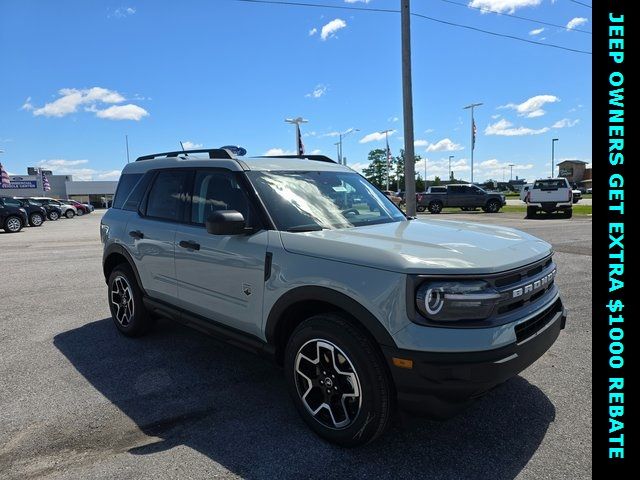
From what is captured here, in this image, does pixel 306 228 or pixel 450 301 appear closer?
pixel 450 301

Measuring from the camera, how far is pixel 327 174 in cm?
412

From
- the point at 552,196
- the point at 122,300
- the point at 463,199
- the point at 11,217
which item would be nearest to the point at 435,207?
the point at 463,199

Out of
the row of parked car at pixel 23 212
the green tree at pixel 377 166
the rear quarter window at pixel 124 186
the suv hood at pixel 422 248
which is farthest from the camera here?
the green tree at pixel 377 166

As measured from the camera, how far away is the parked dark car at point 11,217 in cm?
2119

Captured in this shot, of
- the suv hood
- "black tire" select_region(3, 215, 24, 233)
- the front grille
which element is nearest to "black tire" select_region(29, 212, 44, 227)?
"black tire" select_region(3, 215, 24, 233)

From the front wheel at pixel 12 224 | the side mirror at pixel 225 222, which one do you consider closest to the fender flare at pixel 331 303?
the side mirror at pixel 225 222

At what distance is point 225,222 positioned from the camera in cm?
314

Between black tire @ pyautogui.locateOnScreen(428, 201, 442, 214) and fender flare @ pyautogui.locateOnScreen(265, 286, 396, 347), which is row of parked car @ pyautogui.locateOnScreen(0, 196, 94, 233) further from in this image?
black tire @ pyautogui.locateOnScreen(428, 201, 442, 214)

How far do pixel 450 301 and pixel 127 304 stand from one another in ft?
12.5

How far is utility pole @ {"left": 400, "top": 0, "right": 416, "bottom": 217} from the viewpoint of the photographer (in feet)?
42.1

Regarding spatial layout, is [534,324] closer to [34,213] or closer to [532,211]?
[532,211]

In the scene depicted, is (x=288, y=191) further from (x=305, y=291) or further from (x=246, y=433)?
(x=246, y=433)

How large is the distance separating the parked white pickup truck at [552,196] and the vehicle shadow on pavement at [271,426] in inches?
890

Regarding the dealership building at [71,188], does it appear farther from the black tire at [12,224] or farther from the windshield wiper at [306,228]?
the windshield wiper at [306,228]
